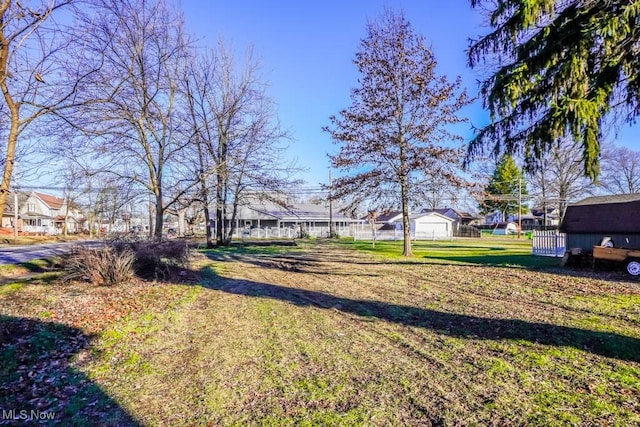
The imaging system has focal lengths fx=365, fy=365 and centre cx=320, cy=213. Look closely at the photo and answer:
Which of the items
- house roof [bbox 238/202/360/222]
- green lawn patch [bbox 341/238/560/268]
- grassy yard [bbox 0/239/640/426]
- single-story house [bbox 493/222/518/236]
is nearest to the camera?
grassy yard [bbox 0/239/640/426]

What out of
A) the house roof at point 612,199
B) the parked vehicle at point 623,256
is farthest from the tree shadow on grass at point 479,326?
the house roof at point 612,199

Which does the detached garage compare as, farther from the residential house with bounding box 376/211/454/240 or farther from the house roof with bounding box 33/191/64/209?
the house roof with bounding box 33/191/64/209

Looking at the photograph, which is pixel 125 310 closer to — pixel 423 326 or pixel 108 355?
pixel 108 355

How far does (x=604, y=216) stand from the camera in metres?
11.9

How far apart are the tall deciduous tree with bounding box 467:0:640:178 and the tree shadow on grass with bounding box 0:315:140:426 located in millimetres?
7759

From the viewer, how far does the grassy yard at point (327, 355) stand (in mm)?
3129

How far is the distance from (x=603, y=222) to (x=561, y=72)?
24.6 feet

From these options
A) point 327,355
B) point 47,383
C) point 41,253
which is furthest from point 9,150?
point 41,253

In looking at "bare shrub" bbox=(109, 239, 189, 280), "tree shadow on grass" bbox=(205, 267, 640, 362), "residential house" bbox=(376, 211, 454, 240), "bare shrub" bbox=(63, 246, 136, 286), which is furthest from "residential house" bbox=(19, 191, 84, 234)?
"tree shadow on grass" bbox=(205, 267, 640, 362)

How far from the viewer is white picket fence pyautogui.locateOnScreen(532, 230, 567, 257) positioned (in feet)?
48.8

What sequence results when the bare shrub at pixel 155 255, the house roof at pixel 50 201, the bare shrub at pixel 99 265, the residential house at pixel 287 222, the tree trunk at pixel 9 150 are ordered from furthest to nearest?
the house roof at pixel 50 201 → the residential house at pixel 287 222 → the bare shrub at pixel 155 255 → the bare shrub at pixel 99 265 → the tree trunk at pixel 9 150

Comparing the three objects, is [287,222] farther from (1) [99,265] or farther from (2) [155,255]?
(1) [99,265]

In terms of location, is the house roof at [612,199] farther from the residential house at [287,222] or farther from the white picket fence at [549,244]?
the residential house at [287,222]

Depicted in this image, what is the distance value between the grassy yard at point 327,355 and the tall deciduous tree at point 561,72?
124 inches
